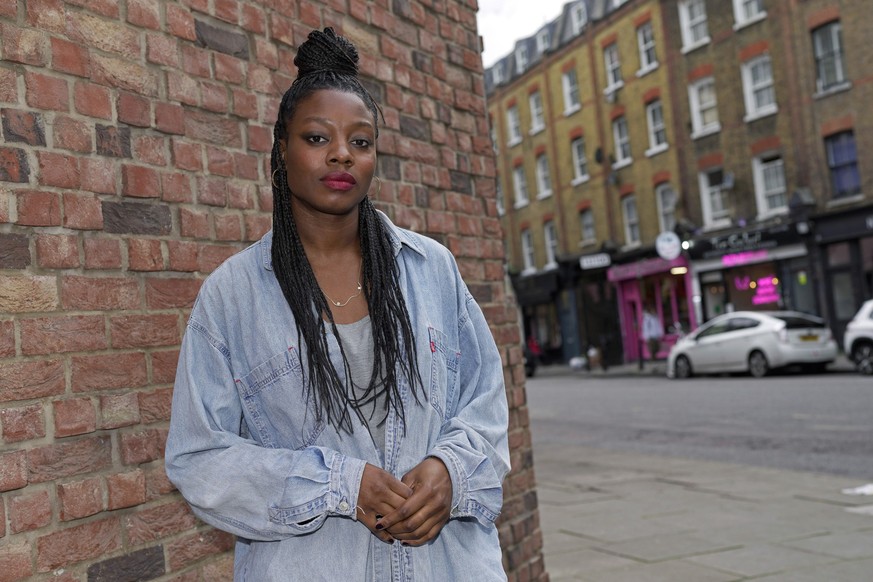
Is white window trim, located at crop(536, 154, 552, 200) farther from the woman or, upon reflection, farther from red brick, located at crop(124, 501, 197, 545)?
the woman

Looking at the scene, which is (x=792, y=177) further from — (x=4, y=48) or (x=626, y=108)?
(x=4, y=48)

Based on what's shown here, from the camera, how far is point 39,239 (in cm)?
220

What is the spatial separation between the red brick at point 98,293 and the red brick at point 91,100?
46 centimetres

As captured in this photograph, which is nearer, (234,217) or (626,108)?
(234,217)

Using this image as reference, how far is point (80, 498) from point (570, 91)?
32.1 metres

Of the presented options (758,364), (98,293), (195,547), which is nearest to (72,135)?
(98,293)

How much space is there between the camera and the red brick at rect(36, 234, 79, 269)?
220 cm

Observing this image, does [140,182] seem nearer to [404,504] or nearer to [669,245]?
[404,504]

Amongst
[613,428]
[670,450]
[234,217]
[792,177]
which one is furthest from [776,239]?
[234,217]

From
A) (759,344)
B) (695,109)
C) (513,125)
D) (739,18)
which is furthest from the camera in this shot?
(513,125)

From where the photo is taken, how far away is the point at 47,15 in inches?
89.7

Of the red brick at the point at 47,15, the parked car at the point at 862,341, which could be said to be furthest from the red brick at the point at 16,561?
the parked car at the point at 862,341

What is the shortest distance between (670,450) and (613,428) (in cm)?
252

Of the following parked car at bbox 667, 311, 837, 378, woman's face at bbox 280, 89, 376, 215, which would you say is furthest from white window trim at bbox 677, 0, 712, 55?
woman's face at bbox 280, 89, 376, 215
